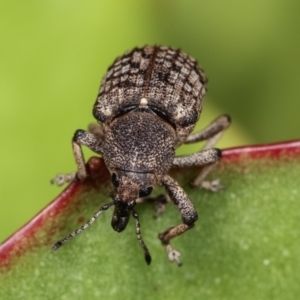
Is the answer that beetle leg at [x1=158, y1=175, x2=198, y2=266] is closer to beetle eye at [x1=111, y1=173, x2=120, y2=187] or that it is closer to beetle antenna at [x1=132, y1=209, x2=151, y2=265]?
beetle antenna at [x1=132, y1=209, x2=151, y2=265]

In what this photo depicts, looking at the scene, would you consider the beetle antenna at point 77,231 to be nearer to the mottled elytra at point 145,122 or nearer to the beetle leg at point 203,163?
the mottled elytra at point 145,122

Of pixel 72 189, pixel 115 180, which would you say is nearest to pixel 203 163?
pixel 115 180

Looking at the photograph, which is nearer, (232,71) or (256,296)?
(256,296)

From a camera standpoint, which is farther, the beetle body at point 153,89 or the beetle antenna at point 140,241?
the beetle body at point 153,89

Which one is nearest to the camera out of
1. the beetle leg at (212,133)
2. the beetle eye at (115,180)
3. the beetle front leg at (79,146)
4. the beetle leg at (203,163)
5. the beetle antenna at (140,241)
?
the beetle antenna at (140,241)

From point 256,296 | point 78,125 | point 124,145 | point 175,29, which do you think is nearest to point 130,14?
point 175,29

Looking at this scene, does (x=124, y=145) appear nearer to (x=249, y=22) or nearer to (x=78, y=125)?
(x=78, y=125)

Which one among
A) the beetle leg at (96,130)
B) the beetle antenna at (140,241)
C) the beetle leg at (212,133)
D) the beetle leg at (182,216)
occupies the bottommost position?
the beetle leg at (212,133)

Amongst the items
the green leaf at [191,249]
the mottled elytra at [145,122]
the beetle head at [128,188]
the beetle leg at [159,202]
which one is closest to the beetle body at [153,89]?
the mottled elytra at [145,122]
